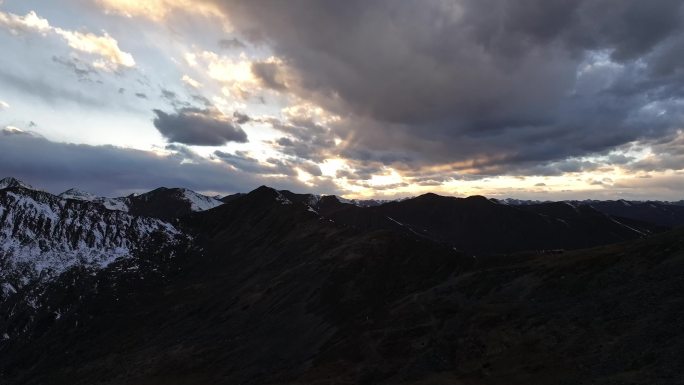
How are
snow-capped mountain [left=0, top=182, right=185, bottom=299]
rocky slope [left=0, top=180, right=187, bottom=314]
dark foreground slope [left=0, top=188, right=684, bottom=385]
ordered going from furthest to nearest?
snow-capped mountain [left=0, top=182, right=185, bottom=299]
rocky slope [left=0, top=180, right=187, bottom=314]
dark foreground slope [left=0, top=188, right=684, bottom=385]

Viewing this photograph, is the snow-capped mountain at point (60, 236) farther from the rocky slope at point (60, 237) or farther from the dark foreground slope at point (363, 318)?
the dark foreground slope at point (363, 318)

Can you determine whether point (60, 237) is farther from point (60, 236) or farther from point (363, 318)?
point (363, 318)

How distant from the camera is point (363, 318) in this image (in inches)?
2450

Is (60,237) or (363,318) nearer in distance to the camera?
(363,318)

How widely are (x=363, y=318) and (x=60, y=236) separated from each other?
134963 millimetres

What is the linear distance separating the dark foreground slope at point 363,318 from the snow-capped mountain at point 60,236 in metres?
11.8

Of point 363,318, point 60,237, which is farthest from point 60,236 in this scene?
point 363,318

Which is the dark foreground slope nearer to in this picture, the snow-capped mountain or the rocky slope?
the rocky slope

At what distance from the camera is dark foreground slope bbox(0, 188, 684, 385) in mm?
34156

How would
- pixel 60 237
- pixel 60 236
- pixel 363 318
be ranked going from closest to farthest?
pixel 363 318
pixel 60 237
pixel 60 236

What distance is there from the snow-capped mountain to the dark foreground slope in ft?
38.6

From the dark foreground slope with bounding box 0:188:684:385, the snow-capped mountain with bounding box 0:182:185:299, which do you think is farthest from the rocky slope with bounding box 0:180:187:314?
the dark foreground slope with bounding box 0:188:684:385

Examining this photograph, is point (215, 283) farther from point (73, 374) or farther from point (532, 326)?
point (532, 326)

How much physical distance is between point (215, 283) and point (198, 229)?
205ft
